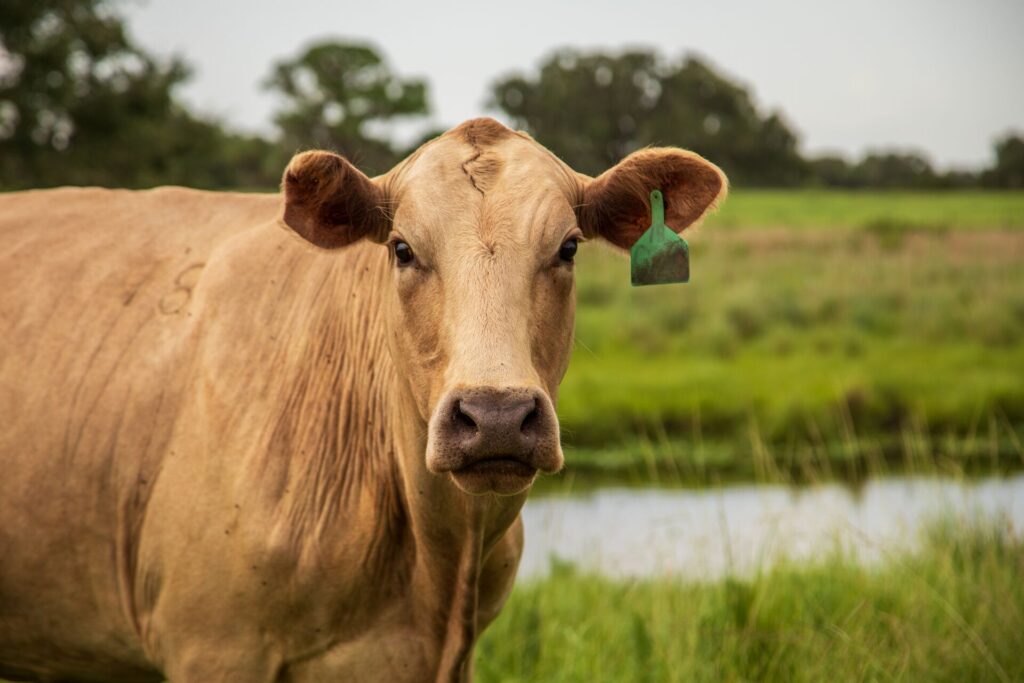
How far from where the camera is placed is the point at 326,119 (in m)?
39.9

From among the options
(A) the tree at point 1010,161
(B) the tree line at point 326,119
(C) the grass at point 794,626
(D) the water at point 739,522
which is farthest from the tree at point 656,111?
(C) the grass at point 794,626

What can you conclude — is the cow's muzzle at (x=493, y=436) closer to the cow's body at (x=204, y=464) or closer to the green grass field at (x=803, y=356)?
the cow's body at (x=204, y=464)

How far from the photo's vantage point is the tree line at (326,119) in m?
20.8

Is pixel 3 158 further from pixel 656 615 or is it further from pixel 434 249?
pixel 434 249

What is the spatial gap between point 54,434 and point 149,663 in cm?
80

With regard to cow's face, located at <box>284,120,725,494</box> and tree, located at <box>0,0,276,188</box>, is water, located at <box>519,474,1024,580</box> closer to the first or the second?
cow's face, located at <box>284,120,725,494</box>

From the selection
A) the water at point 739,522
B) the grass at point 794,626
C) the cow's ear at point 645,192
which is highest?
the cow's ear at point 645,192

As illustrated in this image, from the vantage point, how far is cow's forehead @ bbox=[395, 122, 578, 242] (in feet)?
10.3

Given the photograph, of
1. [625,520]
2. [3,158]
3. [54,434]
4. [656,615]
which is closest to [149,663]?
[54,434]

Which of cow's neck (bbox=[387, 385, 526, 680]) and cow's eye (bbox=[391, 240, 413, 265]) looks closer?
cow's eye (bbox=[391, 240, 413, 265])

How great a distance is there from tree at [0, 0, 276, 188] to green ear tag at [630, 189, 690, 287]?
17834 mm

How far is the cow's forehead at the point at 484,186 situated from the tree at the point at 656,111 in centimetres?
2908

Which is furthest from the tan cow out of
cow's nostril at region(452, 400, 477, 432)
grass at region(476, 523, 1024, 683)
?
grass at region(476, 523, 1024, 683)

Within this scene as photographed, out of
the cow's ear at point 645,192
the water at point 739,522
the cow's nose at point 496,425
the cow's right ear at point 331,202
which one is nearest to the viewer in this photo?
the cow's nose at point 496,425
